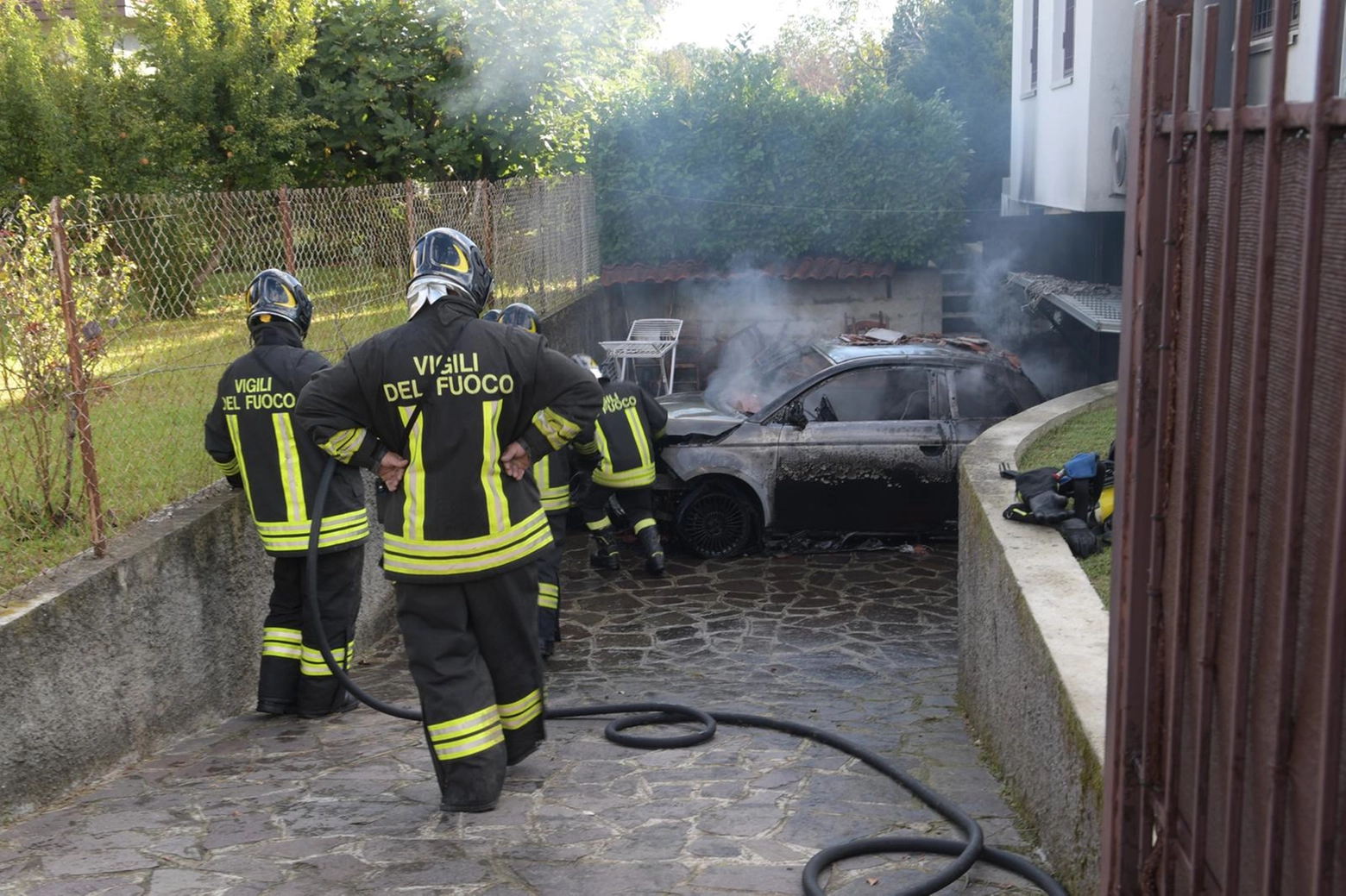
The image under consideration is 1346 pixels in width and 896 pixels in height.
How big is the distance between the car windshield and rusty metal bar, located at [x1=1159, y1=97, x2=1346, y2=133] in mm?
7988

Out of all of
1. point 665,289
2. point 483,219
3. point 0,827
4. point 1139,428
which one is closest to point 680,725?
point 0,827

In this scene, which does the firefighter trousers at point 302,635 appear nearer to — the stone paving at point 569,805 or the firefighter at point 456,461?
the stone paving at point 569,805

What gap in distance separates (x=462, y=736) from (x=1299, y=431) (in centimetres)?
353

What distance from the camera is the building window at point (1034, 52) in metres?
14.6

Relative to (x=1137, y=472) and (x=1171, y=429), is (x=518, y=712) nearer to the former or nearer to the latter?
(x=1137, y=472)

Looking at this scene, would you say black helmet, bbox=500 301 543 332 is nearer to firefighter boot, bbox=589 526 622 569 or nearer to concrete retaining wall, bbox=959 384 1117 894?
firefighter boot, bbox=589 526 622 569

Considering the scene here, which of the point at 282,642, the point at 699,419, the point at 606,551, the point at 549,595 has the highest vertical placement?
the point at 699,419

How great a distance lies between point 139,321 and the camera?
703cm

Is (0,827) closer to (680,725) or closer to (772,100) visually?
(680,725)

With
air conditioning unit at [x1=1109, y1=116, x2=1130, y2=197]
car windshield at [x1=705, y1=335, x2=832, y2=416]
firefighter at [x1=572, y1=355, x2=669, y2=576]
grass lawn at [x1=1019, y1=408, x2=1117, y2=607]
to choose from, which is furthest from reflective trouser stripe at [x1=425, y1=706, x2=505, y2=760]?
air conditioning unit at [x1=1109, y1=116, x2=1130, y2=197]

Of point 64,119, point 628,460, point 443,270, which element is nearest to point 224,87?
point 64,119

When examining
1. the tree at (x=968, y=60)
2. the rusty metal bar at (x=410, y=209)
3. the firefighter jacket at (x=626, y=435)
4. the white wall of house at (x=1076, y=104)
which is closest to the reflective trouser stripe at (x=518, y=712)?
the firefighter jacket at (x=626, y=435)

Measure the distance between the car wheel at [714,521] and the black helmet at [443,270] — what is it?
16.8ft

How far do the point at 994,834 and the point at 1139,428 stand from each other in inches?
94.3
